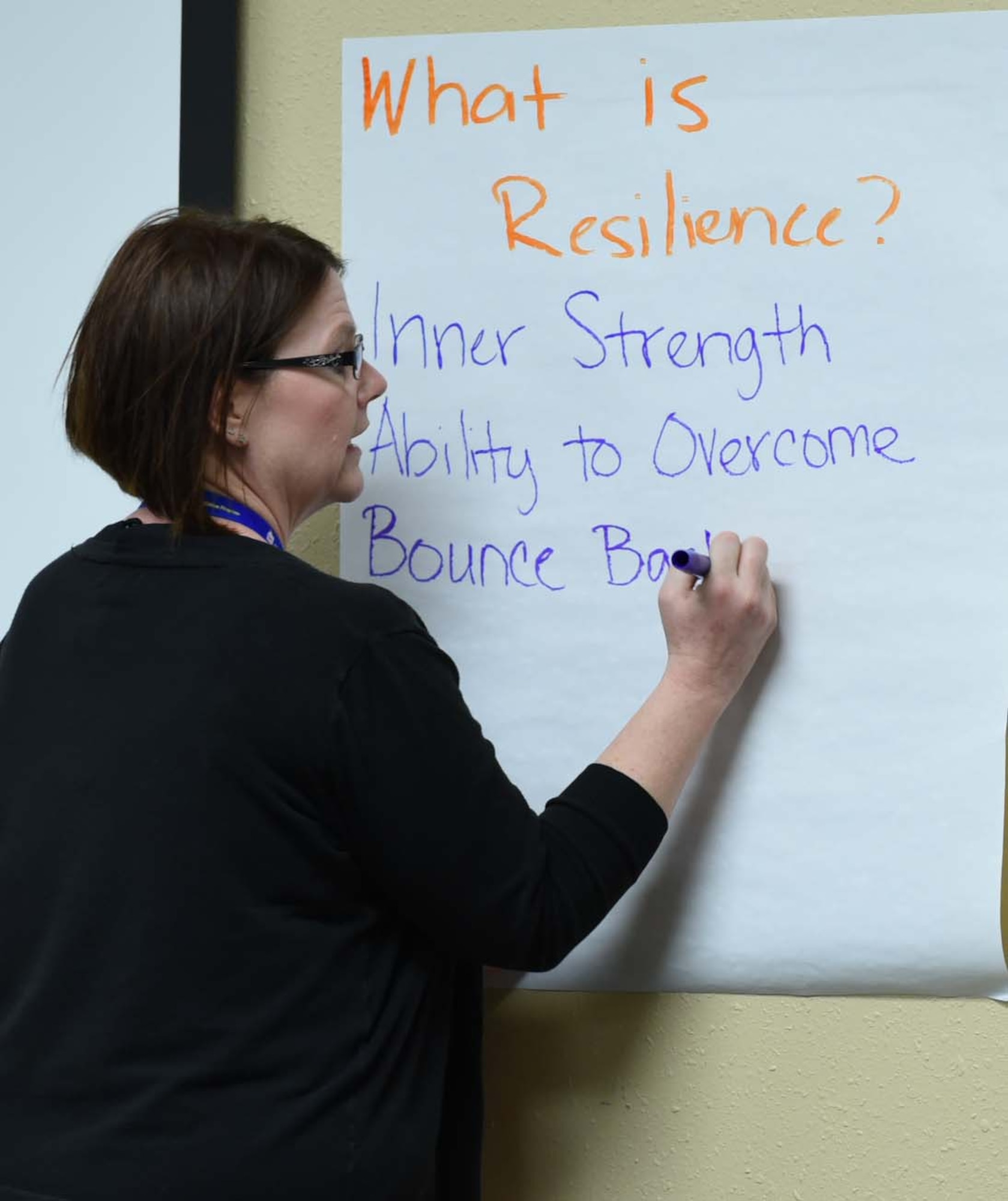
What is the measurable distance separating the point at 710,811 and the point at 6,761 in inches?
18.4

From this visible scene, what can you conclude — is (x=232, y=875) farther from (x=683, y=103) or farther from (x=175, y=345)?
(x=683, y=103)

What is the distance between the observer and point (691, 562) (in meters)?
0.82

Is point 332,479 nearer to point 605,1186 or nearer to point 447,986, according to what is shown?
point 447,986

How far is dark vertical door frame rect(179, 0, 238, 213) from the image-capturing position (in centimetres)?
96

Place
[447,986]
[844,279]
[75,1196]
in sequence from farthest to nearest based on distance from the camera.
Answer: [844,279], [447,986], [75,1196]

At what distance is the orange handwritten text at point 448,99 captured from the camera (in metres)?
0.93

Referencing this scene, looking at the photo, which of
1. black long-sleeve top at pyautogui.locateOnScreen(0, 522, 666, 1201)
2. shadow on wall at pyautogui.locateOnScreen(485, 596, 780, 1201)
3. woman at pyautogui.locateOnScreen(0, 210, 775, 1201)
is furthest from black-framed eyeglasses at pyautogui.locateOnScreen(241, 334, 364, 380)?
shadow on wall at pyautogui.locateOnScreen(485, 596, 780, 1201)

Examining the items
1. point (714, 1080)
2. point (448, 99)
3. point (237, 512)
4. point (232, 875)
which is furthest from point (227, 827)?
point (448, 99)

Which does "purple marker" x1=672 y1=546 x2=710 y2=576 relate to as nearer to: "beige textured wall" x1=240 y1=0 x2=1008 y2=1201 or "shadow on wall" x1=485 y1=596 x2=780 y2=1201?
"shadow on wall" x1=485 y1=596 x2=780 y2=1201

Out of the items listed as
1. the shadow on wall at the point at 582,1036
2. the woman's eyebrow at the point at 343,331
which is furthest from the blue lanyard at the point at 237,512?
the shadow on wall at the point at 582,1036

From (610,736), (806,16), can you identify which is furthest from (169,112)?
(610,736)

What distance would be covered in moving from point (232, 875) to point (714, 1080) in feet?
1.40

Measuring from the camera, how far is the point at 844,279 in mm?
889

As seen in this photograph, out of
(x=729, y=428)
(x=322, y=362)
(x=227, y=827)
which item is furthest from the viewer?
(x=729, y=428)
